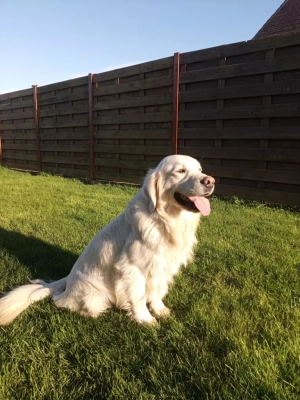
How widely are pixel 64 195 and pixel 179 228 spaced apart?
4.81 meters

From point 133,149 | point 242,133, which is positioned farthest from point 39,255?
point 133,149

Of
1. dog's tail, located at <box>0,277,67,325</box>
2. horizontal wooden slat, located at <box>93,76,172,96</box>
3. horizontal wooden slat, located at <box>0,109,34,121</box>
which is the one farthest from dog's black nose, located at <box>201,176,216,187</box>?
horizontal wooden slat, located at <box>0,109,34,121</box>

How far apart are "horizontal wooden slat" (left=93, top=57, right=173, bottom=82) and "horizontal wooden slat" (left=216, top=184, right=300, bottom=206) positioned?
2797 millimetres

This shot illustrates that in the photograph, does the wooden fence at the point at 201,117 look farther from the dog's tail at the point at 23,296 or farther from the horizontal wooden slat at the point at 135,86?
the dog's tail at the point at 23,296

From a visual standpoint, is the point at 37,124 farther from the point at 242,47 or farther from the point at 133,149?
the point at 242,47

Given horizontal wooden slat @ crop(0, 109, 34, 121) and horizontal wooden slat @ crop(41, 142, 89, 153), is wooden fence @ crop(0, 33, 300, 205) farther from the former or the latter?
horizontal wooden slat @ crop(0, 109, 34, 121)

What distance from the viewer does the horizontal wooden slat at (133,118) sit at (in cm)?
657

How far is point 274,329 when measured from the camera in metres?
1.99

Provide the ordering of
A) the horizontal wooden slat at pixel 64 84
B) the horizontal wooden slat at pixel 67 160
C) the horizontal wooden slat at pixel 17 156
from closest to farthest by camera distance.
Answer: the horizontal wooden slat at pixel 64 84, the horizontal wooden slat at pixel 67 160, the horizontal wooden slat at pixel 17 156

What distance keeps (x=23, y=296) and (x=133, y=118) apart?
564 centimetres

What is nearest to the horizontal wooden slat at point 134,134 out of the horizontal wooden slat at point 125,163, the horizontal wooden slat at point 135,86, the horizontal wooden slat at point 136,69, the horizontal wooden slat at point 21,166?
the horizontal wooden slat at point 125,163

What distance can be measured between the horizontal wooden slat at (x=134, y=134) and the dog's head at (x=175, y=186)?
434cm

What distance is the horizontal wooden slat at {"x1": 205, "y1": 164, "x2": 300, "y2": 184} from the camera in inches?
197

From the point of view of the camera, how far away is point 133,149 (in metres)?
7.35
